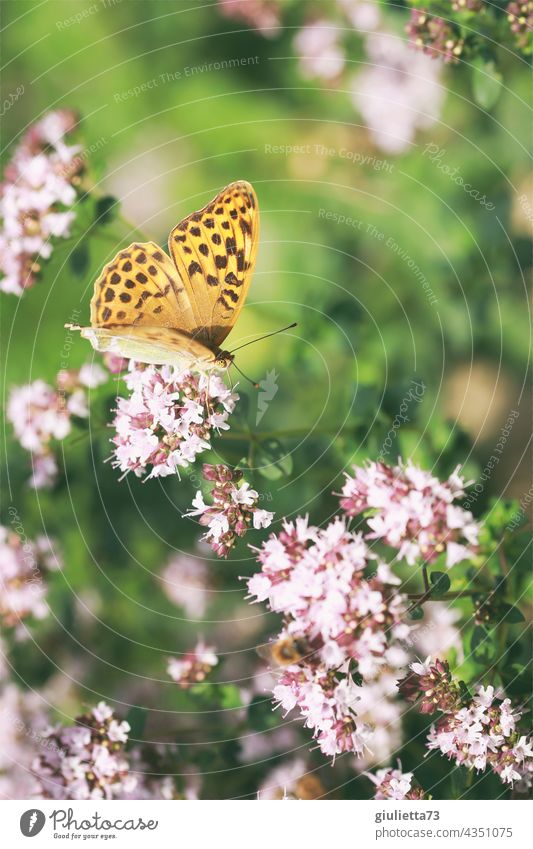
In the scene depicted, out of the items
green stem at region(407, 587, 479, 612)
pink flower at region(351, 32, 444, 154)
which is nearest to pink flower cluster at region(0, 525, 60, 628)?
green stem at region(407, 587, 479, 612)

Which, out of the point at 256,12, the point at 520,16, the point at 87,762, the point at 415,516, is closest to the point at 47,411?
the point at 87,762

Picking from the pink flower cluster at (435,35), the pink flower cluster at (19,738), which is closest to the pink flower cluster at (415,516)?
the pink flower cluster at (19,738)

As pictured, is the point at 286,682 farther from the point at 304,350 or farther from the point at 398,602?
the point at 304,350

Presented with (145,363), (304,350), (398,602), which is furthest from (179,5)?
(398,602)

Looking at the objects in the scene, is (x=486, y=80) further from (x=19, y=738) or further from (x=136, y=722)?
(x=19, y=738)

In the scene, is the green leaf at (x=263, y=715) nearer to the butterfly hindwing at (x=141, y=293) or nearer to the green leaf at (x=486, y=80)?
the butterfly hindwing at (x=141, y=293)

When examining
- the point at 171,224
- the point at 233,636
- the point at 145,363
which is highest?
the point at 171,224

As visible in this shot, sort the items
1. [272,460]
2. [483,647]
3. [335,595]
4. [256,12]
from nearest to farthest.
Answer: [335,595] < [483,647] < [272,460] < [256,12]
